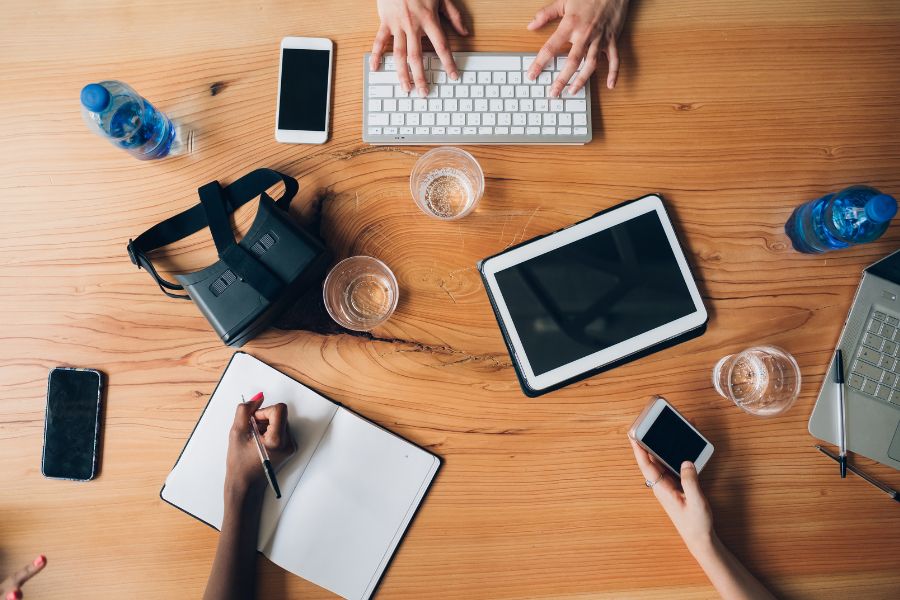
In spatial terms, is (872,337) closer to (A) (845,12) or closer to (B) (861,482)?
(B) (861,482)

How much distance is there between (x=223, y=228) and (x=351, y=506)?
53 centimetres

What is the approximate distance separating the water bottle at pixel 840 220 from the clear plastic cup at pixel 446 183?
58cm

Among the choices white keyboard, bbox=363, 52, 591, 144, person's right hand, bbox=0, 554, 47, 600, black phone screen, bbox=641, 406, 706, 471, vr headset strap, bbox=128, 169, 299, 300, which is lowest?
person's right hand, bbox=0, 554, 47, 600

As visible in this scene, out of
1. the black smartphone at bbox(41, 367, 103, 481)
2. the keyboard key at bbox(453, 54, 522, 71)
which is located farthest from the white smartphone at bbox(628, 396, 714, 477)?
the black smartphone at bbox(41, 367, 103, 481)

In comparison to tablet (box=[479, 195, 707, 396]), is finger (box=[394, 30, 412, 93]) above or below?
above

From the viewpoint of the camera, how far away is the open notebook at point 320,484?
94cm

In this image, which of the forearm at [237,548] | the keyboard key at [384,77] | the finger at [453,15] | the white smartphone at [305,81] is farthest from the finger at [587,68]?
the forearm at [237,548]

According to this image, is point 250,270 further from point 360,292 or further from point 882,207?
point 882,207

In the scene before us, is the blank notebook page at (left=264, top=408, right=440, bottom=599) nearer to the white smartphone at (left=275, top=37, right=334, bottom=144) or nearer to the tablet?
the tablet

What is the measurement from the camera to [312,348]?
0.97m

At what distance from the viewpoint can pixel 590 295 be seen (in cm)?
93

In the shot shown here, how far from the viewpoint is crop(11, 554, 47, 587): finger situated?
3.02ft

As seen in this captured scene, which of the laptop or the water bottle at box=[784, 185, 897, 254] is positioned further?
the laptop

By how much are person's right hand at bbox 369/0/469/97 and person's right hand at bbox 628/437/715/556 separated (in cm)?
75
